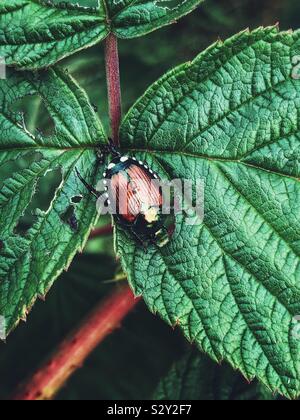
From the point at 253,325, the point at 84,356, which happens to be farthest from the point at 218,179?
the point at 84,356

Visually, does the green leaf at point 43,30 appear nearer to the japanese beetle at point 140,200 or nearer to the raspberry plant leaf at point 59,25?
the raspberry plant leaf at point 59,25

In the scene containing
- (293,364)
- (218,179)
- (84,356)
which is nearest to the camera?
(293,364)

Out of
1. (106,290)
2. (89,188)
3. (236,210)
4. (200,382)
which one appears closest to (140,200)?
(89,188)

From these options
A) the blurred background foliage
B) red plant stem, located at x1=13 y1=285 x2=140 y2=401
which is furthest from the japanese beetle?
the blurred background foliage

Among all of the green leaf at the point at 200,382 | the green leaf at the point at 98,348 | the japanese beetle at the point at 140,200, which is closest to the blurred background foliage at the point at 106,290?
the green leaf at the point at 98,348

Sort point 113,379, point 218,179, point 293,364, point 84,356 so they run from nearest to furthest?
point 293,364 < point 218,179 < point 84,356 < point 113,379
